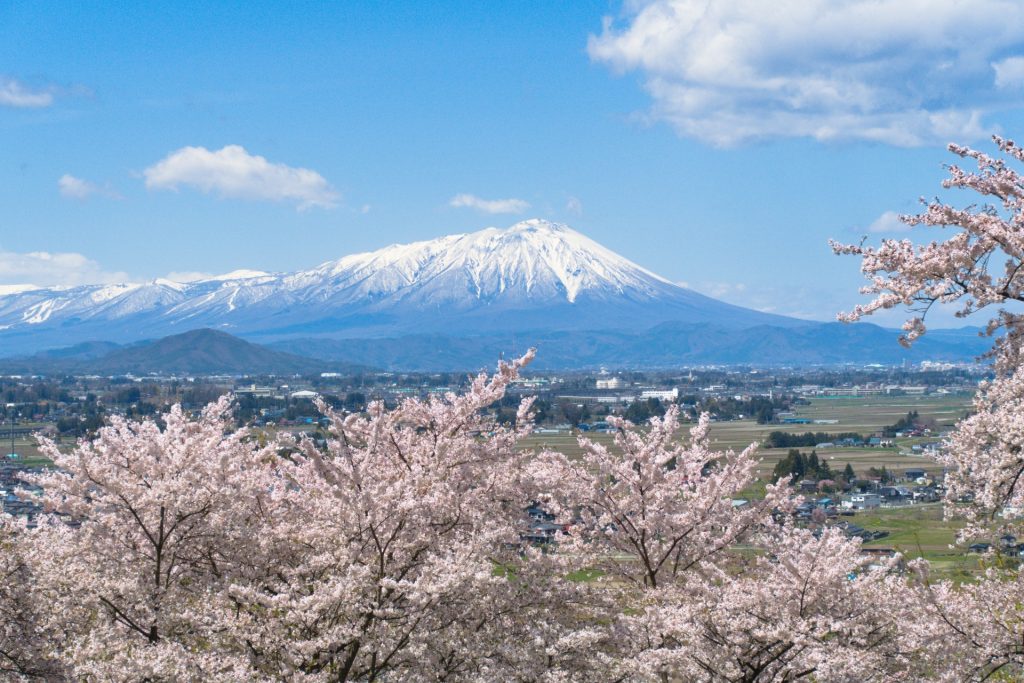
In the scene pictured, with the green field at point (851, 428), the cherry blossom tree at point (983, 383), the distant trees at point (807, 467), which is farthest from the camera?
the green field at point (851, 428)

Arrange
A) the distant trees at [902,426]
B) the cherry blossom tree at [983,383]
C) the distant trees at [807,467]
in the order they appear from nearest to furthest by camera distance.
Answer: the cherry blossom tree at [983,383], the distant trees at [807,467], the distant trees at [902,426]

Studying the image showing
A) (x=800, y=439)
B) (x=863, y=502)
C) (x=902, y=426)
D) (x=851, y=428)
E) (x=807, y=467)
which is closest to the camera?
(x=863, y=502)

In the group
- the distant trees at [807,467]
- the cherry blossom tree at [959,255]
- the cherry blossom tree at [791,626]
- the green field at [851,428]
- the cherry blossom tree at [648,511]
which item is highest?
the cherry blossom tree at [959,255]

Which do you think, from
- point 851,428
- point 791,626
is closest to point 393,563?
point 791,626

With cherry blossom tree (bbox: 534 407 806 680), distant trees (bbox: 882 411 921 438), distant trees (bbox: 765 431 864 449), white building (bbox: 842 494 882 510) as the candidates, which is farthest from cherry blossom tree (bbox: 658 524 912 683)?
distant trees (bbox: 882 411 921 438)

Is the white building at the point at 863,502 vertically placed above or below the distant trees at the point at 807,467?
below

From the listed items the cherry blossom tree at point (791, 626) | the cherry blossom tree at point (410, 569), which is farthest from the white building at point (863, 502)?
the cherry blossom tree at point (410, 569)

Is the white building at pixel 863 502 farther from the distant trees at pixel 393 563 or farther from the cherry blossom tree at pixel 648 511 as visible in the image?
the distant trees at pixel 393 563

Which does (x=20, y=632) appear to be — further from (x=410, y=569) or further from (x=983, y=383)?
(x=983, y=383)

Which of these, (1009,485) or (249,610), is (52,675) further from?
(1009,485)

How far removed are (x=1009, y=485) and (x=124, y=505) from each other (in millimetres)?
8347

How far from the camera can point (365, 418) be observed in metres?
13.0

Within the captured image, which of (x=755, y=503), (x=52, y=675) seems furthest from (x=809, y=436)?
(x=52, y=675)

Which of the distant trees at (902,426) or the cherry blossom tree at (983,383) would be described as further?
the distant trees at (902,426)
